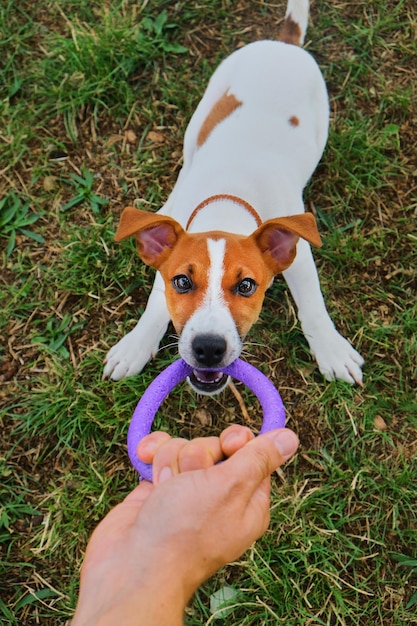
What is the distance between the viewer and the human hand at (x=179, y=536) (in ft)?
8.15

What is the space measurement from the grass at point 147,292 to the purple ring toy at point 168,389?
80cm

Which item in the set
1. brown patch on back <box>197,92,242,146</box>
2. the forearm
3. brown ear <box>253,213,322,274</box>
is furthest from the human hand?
brown patch on back <box>197,92,242,146</box>

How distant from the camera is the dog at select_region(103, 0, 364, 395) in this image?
3516 millimetres

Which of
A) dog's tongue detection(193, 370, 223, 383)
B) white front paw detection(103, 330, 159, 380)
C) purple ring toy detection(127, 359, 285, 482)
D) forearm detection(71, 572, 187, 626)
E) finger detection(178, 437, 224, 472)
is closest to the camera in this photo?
forearm detection(71, 572, 187, 626)

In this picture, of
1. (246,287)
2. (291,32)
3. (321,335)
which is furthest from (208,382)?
(291,32)

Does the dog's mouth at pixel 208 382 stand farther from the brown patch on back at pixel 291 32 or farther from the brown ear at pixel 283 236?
the brown patch on back at pixel 291 32

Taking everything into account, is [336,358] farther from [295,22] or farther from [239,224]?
[295,22]

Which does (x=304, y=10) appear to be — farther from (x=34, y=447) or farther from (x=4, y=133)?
(x=34, y=447)

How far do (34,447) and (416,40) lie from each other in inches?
188

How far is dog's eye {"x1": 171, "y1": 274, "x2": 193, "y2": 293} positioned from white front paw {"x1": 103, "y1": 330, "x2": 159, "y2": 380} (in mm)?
1120

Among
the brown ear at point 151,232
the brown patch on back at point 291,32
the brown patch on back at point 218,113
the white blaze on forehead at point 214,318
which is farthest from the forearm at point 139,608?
the brown patch on back at point 291,32

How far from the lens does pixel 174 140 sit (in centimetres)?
546

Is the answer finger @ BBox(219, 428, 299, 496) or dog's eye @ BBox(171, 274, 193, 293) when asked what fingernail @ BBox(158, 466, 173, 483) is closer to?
finger @ BBox(219, 428, 299, 496)

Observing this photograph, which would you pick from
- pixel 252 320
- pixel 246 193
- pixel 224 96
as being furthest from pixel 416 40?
pixel 252 320
